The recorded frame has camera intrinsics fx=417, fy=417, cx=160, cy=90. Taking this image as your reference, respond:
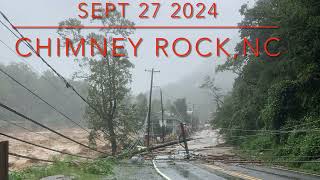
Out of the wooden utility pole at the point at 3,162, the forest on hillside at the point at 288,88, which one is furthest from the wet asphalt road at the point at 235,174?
the wooden utility pole at the point at 3,162

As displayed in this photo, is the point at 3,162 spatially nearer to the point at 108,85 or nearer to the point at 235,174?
the point at 235,174


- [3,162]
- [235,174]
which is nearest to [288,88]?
[235,174]

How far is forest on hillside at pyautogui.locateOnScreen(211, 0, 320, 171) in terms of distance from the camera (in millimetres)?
25609

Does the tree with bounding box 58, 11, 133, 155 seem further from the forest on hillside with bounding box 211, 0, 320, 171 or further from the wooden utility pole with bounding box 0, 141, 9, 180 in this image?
the wooden utility pole with bounding box 0, 141, 9, 180

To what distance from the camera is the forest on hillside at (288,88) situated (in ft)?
84.0

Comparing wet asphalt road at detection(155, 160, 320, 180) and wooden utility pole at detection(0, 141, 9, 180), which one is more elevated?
wooden utility pole at detection(0, 141, 9, 180)

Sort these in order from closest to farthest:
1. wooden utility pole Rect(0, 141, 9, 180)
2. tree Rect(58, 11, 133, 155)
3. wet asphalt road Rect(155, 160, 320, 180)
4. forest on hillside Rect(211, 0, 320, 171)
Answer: wooden utility pole Rect(0, 141, 9, 180) < wet asphalt road Rect(155, 160, 320, 180) < forest on hillside Rect(211, 0, 320, 171) < tree Rect(58, 11, 133, 155)

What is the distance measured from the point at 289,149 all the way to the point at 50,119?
124 m

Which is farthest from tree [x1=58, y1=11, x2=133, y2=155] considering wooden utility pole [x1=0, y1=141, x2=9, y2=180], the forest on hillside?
wooden utility pole [x1=0, y1=141, x2=9, y2=180]

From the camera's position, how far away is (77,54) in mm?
43406

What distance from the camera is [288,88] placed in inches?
1203

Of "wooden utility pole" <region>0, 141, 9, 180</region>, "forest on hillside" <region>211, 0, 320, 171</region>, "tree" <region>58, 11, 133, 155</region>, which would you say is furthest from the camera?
"tree" <region>58, 11, 133, 155</region>

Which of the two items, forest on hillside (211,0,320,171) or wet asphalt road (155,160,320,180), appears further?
forest on hillside (211,0,320,171)

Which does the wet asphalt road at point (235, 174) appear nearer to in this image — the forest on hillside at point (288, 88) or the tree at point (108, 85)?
the forest on hillside at point (288, 88)
